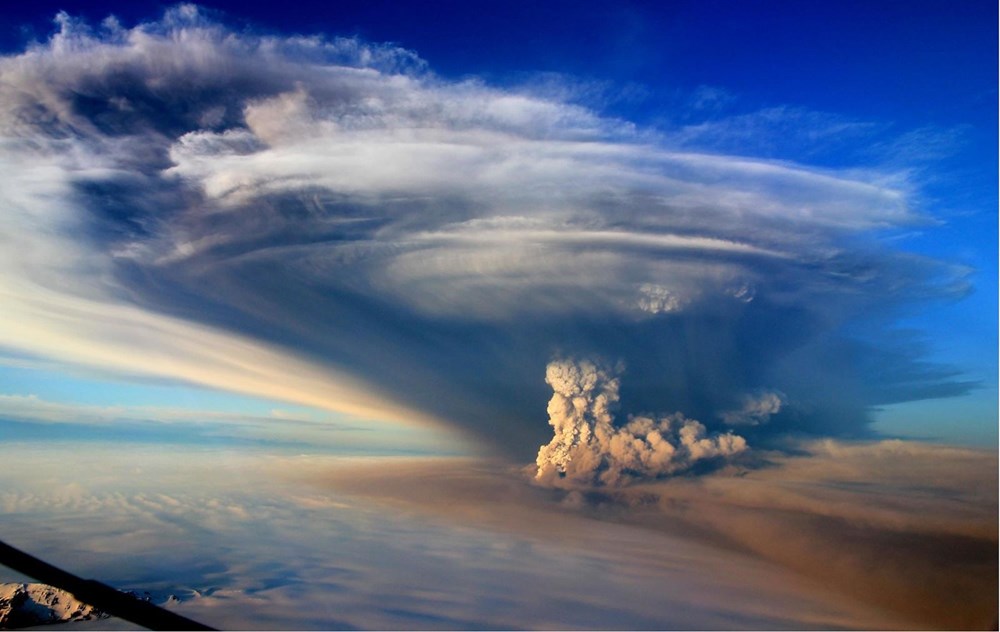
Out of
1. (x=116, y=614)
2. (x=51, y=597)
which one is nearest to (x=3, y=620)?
(x=51, y=597)

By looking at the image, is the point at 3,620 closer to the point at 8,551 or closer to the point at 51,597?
the point at 51,597

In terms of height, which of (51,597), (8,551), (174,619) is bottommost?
(51,597)

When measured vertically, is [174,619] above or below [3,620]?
above

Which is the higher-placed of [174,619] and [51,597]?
[174,619]

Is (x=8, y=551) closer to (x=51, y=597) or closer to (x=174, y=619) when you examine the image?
(x=174, y=619)

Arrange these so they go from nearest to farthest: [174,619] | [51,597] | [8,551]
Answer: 1. [8,551]
2. [174,619]
3. [51,597]

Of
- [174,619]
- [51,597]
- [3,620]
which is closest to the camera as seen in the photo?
[174,619]

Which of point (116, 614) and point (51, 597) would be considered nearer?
point (116, 614)

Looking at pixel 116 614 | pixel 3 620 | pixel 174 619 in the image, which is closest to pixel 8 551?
pixel 116 614

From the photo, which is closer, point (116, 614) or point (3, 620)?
point (116, 614)
